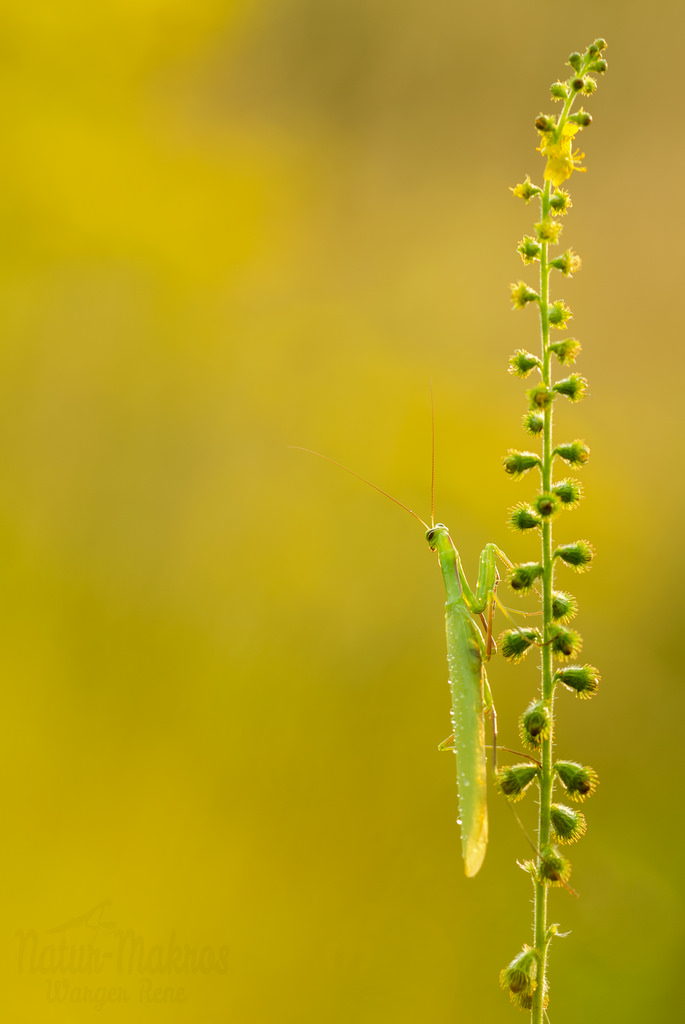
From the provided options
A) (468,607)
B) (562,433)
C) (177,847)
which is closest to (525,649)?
(468,607)

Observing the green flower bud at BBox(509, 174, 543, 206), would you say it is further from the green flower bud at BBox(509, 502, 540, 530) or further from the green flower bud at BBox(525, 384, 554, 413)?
the green flower bud at BBox(509, 502, 540, 530)

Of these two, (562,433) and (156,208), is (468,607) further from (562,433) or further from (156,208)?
(156,208)

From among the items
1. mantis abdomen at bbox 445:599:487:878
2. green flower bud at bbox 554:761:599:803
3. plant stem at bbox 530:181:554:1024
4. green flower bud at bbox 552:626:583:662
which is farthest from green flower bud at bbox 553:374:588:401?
mantis abdomen at bbox 445:599:487:878

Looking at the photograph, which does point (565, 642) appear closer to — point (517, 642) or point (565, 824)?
point (517, 642)

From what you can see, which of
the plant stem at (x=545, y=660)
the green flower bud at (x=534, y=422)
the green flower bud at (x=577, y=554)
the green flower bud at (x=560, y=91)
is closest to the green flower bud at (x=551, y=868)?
the plant stem at (x=545, y=660)

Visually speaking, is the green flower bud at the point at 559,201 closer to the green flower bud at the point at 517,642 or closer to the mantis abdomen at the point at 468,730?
the green flower bud at the point at 517,642
